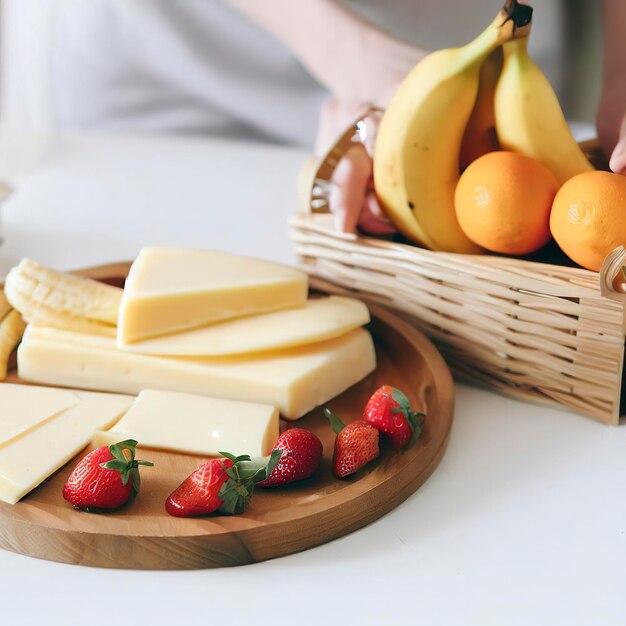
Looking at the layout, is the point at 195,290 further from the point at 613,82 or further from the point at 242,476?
the point at 613,82

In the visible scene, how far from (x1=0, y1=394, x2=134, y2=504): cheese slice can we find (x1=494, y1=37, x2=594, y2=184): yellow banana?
1.83ft

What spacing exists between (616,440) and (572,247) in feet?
0.76

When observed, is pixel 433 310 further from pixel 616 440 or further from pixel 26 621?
pixel 26 621

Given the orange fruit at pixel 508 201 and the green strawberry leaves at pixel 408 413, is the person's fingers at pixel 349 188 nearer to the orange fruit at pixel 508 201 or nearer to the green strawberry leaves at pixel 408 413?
the orange fruit at pixel 508 201

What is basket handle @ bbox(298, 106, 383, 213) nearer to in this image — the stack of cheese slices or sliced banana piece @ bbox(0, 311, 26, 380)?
the stack of cheese slices

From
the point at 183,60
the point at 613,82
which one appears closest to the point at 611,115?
the point at 613,82

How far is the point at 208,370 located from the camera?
1031 millimetres

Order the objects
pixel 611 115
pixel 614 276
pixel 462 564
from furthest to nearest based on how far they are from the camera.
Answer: pixel 611 115 < pixel 614 276 < pixel 462 564

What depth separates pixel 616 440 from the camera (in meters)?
1.00

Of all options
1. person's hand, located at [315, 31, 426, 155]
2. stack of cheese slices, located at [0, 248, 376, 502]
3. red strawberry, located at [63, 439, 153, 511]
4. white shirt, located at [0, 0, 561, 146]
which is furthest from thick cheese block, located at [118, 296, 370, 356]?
white shirt, located at [0, 0, 561, 146]

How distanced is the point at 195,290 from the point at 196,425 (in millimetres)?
189

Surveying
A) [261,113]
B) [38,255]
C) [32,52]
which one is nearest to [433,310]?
[38,255]

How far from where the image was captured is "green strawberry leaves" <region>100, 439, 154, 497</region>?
81 cm

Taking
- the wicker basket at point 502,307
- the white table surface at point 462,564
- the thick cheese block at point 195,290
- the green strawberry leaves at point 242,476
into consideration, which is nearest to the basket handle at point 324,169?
the wicker basket at point 502,307
